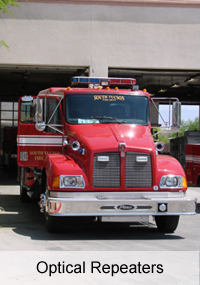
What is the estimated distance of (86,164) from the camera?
8.16 m

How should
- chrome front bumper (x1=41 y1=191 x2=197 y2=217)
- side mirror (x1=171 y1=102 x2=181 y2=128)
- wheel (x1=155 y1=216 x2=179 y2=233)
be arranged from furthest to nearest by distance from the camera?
1. side mirror (x1=171 y1=102 x2=181 y2=128)
2. wheel (x1=155 y1=216 x2=179 y2=233)
3. chrome front bumper (x1=41 y1=191 x2=197 y2=217)

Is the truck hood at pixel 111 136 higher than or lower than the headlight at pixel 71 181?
higher

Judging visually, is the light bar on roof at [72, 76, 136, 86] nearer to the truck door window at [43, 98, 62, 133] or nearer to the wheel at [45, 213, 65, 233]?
the truck door window at [43, 98, 62, 133]

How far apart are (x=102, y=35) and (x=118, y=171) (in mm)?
8833

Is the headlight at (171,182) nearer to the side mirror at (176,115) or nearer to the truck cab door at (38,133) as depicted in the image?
the side mirror at (176,115)

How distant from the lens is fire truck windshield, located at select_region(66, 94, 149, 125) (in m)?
9.26

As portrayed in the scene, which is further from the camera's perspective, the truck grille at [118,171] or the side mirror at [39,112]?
the side mirror at [39,112]

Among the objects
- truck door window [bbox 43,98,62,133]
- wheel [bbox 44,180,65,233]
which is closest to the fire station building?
truck door window [bbox 43,98,62,133]

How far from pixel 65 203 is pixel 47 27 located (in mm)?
9418

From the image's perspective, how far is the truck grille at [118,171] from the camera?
8125 millimetres

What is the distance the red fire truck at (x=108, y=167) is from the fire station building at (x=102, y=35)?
21.2 feet

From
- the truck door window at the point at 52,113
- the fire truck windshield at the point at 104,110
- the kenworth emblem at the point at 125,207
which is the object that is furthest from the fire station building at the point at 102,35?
the kenworth emblem at the point at 125,207

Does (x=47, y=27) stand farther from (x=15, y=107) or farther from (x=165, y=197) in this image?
(x=15, y=107)

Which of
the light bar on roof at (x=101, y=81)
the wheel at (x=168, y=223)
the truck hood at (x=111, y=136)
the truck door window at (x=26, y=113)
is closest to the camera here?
the truck hood at (x=111, y=136)
